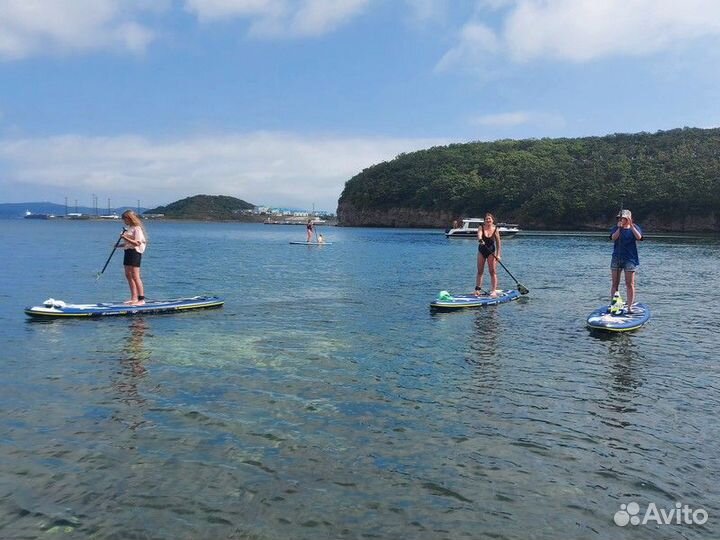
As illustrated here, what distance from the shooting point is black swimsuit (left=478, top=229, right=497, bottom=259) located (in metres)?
19.6

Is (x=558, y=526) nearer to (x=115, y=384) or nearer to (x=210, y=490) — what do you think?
(x=210, y=490)

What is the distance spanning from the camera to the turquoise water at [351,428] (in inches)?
221

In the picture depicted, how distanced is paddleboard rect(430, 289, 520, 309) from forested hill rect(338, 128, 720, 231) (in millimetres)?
105797

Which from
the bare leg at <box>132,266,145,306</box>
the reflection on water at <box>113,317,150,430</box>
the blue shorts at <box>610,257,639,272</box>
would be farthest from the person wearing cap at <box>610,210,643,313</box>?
the bare leg at <box>132,266,145,306</box>

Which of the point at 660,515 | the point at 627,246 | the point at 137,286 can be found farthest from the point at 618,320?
the point at 137,286

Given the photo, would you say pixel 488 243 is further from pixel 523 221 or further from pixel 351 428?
pixel 523 221

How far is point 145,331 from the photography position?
14086 mm

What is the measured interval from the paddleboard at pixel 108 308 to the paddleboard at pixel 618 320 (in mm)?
10817

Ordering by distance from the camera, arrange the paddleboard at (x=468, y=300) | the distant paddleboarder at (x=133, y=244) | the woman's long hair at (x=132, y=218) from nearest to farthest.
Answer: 1. the woman's long hair at (x=132, y=218)
2. the distant paddleboarder at (x=133, y=244)
3. the paddleboard at (x=468, y=300)

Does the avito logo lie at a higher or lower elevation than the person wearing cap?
lower

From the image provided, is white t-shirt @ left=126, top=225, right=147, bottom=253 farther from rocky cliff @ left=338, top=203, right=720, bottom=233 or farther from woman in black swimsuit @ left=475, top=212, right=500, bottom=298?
rocky cliff @ left=338, top=203, right=720, bottom=233

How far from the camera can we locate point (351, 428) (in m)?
7.75

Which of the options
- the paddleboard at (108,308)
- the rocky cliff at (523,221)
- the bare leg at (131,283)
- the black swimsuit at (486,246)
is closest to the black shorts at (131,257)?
the bare leg at (131,283)

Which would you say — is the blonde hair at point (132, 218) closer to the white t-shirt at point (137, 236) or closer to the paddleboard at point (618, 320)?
the white t-shirt at point (137, 236)
